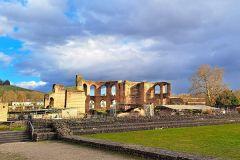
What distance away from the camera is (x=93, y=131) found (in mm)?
21578

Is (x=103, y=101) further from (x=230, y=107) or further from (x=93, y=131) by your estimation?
(x=93, y=131)

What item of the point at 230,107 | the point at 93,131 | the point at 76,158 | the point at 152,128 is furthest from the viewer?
the point at 230,107

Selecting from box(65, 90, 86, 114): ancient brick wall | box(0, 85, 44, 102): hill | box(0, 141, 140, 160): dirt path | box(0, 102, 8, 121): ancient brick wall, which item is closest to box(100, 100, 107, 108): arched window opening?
box(65, 90, 86, 114): ancient brick wall

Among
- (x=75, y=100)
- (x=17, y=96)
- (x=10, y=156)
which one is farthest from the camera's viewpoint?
(x=17, y=96)

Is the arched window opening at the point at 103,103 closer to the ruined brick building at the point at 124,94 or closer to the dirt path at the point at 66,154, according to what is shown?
the ruined brick building at the point at 124,94

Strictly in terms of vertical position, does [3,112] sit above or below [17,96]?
below

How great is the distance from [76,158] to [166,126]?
16379 millimetres

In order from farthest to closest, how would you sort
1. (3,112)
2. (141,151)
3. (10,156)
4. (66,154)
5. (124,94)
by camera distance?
(124,94) → (3,112) → (66,154) → (10,156) → (141,151)

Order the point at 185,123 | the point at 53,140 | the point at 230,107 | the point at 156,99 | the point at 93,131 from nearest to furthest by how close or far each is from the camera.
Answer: the point at 53,140 → the point at 93,131 → the point at 185,123 → the point at 230,107 → the point at 156,99

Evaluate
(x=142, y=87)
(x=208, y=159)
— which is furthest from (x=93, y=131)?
(x=142, y=87)

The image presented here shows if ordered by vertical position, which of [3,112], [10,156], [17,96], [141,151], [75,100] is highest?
[17,96]

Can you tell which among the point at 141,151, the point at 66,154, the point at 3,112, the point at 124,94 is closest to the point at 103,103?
the point at 124,94

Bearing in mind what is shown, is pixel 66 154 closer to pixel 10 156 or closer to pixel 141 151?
pixel 10 156

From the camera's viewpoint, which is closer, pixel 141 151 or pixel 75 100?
pixel 141 151
